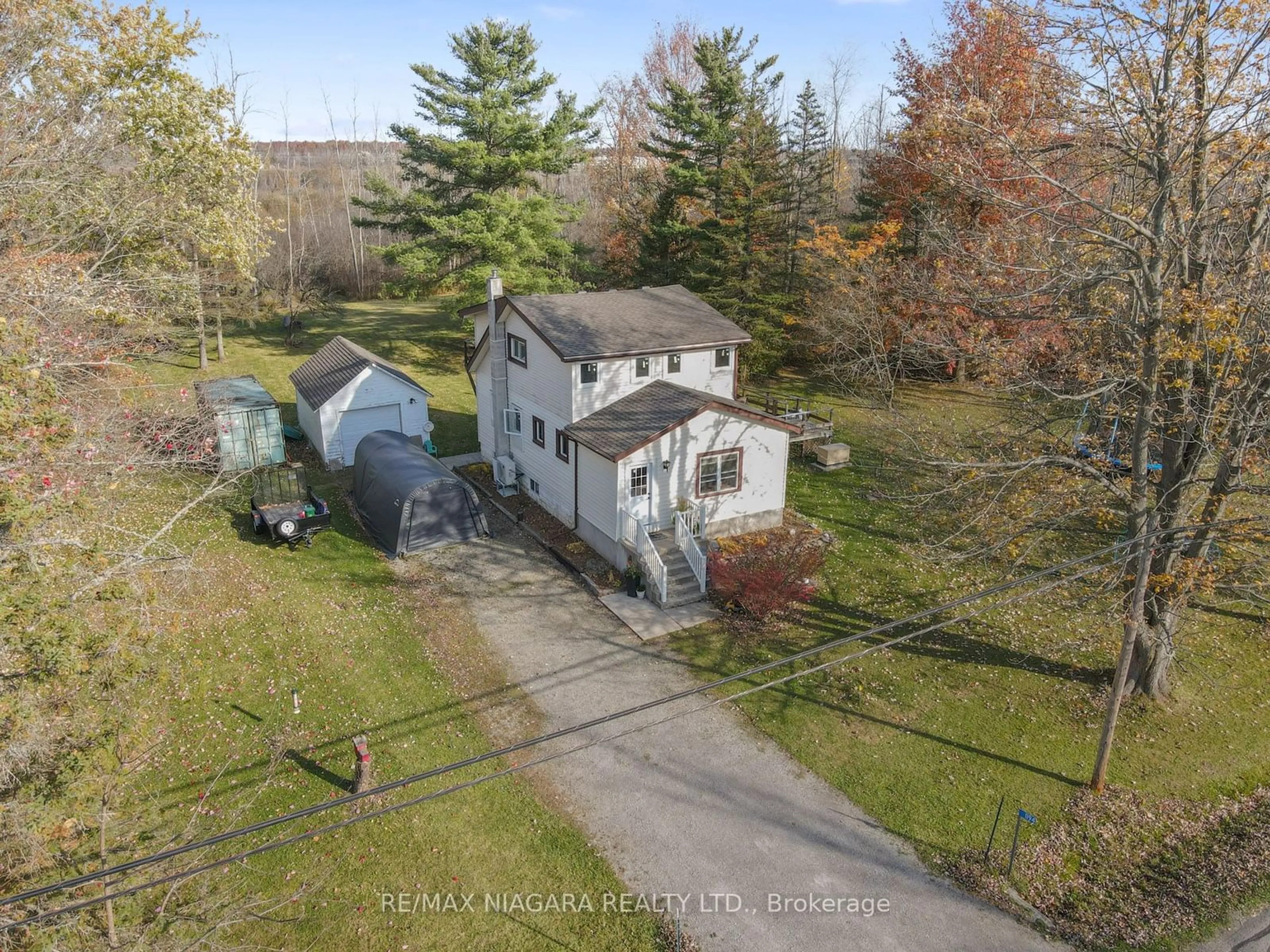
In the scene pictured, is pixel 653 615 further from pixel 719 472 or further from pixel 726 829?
pixel 726 829

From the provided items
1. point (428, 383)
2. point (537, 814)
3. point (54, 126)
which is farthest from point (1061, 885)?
point (428, 383)

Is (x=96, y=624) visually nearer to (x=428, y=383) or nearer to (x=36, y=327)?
(x=36, y=327)

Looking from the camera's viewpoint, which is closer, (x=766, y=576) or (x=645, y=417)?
(x=766, y=576)

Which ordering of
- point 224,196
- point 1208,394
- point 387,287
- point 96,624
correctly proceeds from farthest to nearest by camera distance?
point 387,287 → point 224,196 → point 1208,394 → point 96,624

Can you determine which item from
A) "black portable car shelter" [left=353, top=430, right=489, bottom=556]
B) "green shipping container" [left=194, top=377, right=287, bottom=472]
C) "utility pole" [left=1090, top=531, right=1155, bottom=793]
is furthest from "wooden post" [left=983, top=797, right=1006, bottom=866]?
"green shipping container" [left=194, top=377, right=287, bottom=472]

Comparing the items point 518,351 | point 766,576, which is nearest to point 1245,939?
point 766,576

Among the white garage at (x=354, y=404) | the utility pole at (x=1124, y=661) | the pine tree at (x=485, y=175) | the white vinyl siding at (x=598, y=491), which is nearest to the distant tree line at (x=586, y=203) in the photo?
the pine tree at (x=485, y=175)

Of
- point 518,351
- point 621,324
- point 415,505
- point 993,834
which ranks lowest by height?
point 993,834

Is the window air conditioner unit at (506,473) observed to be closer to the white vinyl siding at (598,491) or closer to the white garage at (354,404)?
the white vinyl siding at (598,491)
